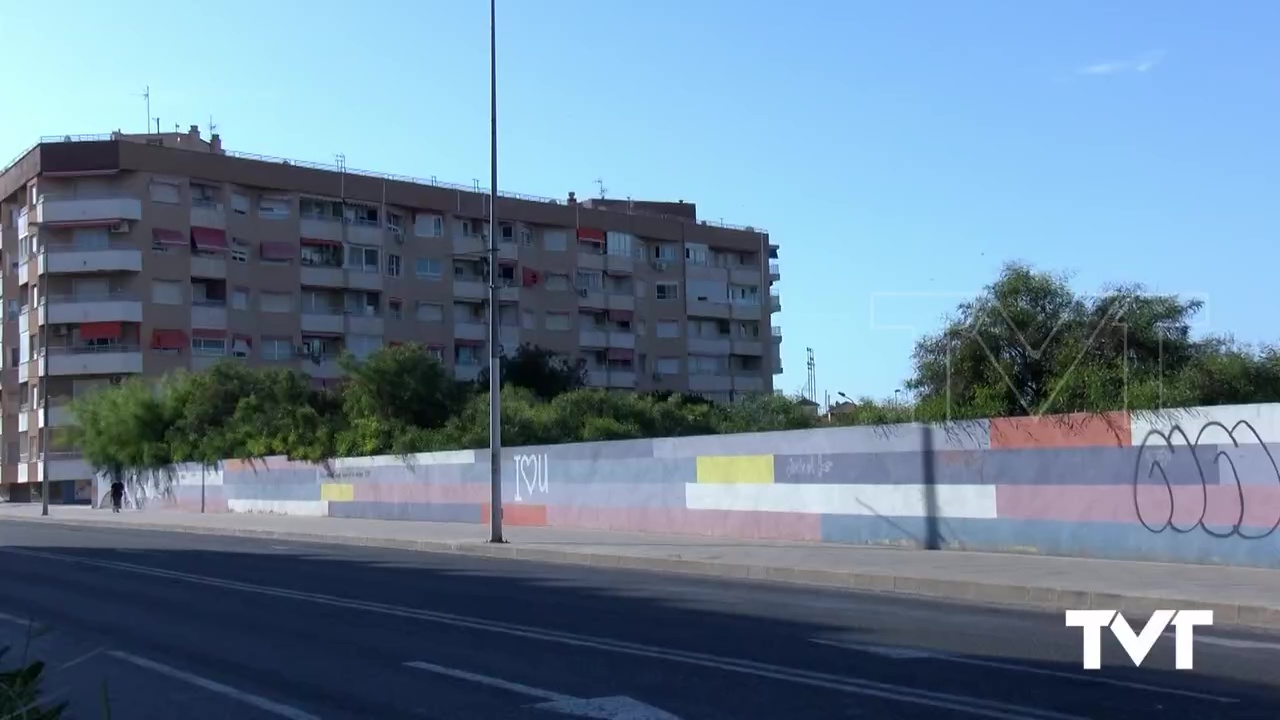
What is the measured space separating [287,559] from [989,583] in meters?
13.8

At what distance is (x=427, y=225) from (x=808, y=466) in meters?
53.3

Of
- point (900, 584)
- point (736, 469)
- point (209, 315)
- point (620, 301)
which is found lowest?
point (900, 584)

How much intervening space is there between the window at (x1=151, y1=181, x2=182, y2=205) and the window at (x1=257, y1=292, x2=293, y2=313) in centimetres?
610

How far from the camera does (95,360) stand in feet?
215

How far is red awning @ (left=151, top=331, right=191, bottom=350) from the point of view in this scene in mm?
65875

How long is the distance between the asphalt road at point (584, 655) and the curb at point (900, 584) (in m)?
0.66

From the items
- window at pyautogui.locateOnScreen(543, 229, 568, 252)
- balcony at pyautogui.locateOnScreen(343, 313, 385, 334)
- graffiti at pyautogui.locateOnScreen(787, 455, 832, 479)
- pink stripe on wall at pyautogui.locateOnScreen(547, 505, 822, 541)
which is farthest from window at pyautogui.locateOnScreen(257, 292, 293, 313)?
graffiti at pyautogui.locateOnScreen(787, 455, 832, 479)

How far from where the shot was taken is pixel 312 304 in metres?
70.9

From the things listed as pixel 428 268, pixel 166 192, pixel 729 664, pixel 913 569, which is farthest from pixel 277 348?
pixel 729 664

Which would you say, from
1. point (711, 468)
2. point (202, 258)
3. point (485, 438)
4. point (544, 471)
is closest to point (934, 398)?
point (711, 468)

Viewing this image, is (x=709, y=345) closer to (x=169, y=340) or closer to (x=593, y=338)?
(x=593, y=338)

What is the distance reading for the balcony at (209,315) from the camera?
2645 inches

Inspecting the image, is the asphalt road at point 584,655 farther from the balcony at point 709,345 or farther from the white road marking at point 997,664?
the balcony at point 709,345

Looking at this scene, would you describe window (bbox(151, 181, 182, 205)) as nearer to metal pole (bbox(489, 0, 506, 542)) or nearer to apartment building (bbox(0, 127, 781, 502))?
apartment building (bbox(0, 127, 781, 502))
